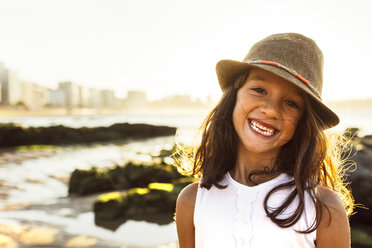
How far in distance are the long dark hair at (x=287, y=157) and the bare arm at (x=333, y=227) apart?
41 mm

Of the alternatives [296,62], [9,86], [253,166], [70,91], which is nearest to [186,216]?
[253,166]

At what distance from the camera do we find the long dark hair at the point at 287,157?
1.68 meters

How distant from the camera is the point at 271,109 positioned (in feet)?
5.74

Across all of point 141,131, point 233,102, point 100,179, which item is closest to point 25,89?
point 141,131

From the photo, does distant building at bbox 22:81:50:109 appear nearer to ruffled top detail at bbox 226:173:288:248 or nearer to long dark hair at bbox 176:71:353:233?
long dark hair at bbox 176:71:353:233

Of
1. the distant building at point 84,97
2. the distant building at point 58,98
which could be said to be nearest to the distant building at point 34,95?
the distant building at point 58,98

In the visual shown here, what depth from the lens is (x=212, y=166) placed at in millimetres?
2037

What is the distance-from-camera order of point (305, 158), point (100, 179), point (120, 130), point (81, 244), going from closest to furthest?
1. point (305, 158)
2. point (81, 244)
3. point (100, 179)
4. point (120, 130)

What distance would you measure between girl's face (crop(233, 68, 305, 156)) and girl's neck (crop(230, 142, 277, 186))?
0.23ft

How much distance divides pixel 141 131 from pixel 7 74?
7640cm

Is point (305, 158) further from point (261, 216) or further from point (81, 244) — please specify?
point (81, 244)

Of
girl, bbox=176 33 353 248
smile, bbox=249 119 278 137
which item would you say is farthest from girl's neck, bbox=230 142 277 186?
smile, bbox=249 119 278 137

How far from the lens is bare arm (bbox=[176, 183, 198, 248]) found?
189 centimetres

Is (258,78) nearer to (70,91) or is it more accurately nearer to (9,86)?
(9,86)
